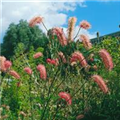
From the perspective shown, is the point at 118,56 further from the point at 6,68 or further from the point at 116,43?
the point at 6,68

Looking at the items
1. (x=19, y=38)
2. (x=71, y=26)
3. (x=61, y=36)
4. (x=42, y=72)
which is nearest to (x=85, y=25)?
(x=71, y=26)

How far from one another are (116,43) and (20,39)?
43.4m

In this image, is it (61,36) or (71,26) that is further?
(71,26)

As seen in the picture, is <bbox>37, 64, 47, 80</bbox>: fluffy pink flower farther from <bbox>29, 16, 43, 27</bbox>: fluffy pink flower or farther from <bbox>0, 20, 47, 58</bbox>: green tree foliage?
<bbox>0, 20, 47, 58</bbox>: green tree foliage

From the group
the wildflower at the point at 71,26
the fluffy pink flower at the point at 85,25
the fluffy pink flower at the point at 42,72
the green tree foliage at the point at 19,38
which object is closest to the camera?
the fluffy pink flower at the point at 42,72

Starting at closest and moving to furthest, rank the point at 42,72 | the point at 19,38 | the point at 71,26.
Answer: the point at 42,72 → the point at 71,26 → the point at 19,38

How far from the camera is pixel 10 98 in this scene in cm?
544

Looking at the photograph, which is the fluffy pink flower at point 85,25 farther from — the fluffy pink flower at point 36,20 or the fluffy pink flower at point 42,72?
the fluffy pink flower at point 42,72

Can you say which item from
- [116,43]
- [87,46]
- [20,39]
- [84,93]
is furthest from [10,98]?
[20,39]

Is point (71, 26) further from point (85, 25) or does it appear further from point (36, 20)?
point (36, 20)

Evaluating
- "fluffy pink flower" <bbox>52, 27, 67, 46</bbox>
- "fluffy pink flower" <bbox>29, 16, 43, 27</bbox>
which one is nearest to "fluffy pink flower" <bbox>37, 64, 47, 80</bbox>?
"fluffy pink flower" <bbox>52, 27, 67, 46</bbox>

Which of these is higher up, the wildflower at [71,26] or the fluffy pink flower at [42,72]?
the wildflower at [71,26]

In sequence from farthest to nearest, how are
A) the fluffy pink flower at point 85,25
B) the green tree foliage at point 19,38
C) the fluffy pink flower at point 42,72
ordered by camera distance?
the green tree foliage at point 19,38 < the fluffy pink flower at point 85,25 < the fluffy pink flower at point 42,72

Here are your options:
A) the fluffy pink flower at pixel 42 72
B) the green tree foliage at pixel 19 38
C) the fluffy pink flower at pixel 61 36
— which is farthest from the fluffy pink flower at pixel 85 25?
the green tree foliage at pixel 19 38
